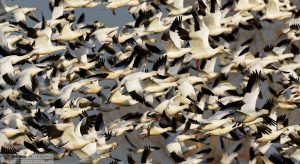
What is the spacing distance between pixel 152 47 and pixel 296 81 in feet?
11.1

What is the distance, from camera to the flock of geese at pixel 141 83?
17.6 m

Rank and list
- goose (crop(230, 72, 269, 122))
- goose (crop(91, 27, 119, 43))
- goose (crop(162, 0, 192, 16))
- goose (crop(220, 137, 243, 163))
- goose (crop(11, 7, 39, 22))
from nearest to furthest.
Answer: goose (crop(230, 72, 269, 122))
goose (crop(220, 137, 243, 163))
goose (crop(162, 0, 192, 16))
goose (crop(91, 27, 119, 43))
goose (crop(11, 7, 39, 22))

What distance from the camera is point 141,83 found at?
18.5m

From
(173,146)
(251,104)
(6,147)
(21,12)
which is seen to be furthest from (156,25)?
(6,147)

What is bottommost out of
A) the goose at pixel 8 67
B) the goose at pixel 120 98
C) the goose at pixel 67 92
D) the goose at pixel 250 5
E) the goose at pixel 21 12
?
the goose at pixel 120 98

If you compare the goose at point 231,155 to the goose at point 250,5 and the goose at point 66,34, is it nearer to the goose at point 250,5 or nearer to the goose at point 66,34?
the goose at point 250,5

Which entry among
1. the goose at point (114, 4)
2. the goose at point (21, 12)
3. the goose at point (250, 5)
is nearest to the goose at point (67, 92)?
the goose at point (114, 4)

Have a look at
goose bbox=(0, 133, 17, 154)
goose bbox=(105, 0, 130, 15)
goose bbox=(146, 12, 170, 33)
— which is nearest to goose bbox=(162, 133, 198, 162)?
goose bbox=(146, 12, 170, 33)

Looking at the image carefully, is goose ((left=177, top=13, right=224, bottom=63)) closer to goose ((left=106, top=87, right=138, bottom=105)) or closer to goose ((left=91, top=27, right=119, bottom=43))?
goose ((left=106, top=87, right=138, bottom=105))

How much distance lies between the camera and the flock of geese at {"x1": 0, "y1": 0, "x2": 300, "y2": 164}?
17594 mm

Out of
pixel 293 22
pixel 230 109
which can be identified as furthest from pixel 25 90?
pixel 293 22

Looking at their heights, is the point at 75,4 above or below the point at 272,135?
above

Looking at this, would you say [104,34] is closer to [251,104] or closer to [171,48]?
[171,48]

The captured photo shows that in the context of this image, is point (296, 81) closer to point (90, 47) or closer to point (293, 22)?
point (293, 22)
